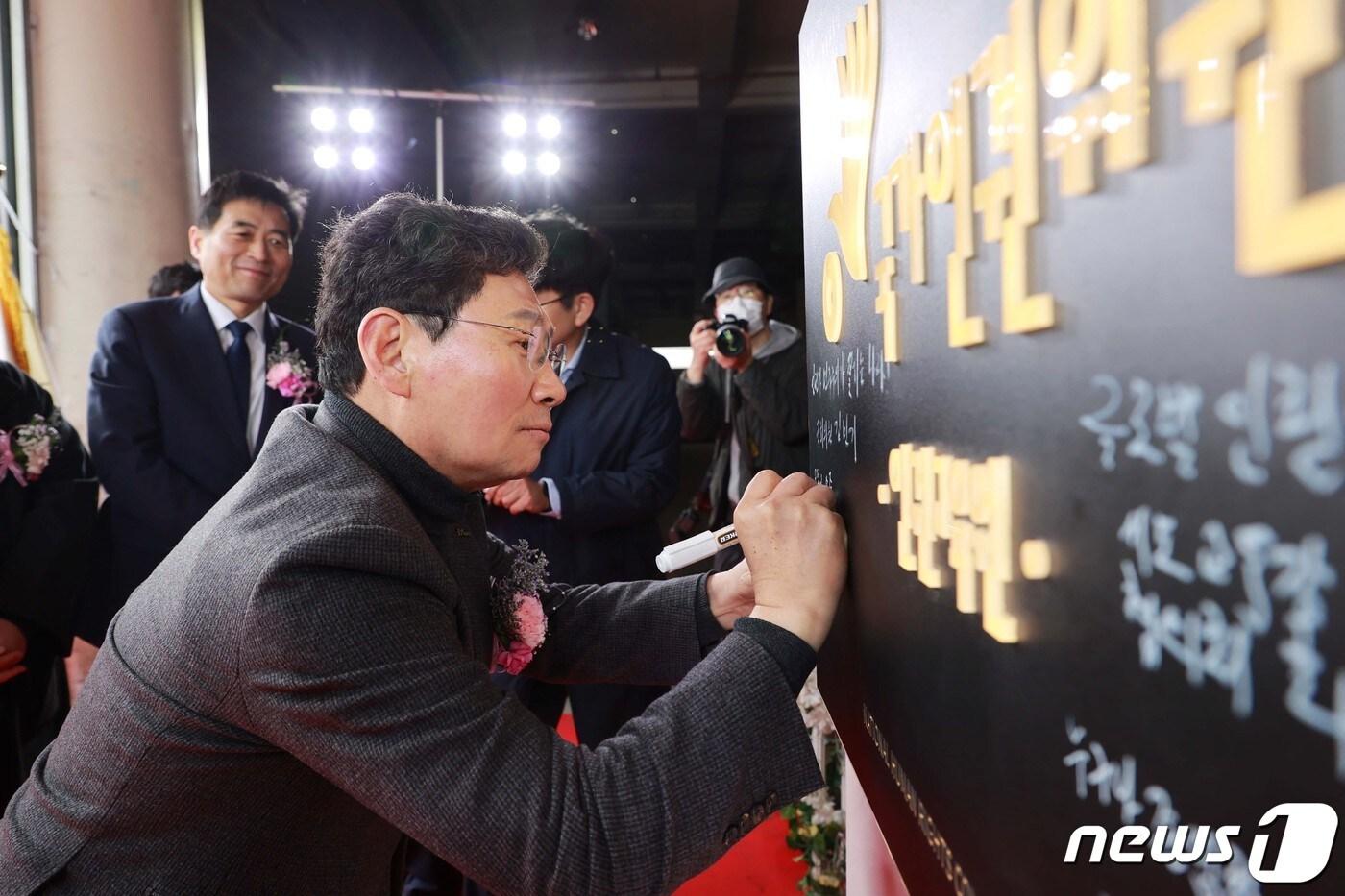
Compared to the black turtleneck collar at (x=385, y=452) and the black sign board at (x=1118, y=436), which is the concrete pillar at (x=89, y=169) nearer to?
the black turtleneck collar at (x=385, y=452)

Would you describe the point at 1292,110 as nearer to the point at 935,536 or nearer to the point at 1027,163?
the point at 1027,163

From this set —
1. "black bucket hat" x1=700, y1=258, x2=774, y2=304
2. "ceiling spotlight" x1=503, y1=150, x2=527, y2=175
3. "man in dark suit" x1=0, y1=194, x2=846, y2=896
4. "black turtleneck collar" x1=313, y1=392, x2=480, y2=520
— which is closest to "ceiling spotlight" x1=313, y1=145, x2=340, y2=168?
"ceiling spotlight" x1=503, y1=150, x2=527, y2=175

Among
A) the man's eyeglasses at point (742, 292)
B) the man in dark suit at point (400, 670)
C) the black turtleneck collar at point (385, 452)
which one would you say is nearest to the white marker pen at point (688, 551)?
the man in dark suit at point (400, 670)

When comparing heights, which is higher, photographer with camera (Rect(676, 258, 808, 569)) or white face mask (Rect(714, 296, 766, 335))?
white face mask (Rect(714, 296, 766, 335))

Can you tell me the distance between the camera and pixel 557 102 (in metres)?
4.87

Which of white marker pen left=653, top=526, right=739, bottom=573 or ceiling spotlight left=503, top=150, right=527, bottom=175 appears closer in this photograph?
white marker pen left=653, top=526, right=739, bottom=573

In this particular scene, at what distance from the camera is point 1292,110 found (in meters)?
0.28

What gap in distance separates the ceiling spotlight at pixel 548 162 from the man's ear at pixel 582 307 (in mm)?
3373

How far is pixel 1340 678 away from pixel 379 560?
0.63 metres

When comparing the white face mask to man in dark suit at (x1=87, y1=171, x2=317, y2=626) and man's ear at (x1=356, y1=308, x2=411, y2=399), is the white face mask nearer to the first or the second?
man in dark suit at (x1=87, y1=171, x2=317, y2=626)

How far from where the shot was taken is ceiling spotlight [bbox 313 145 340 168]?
4.85 meters

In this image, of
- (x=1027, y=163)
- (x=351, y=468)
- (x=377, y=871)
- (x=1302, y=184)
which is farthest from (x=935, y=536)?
(x=377, y=871)

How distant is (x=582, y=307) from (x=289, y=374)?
0.59 m

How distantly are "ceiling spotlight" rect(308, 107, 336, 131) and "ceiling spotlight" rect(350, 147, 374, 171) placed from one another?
16 centimetres
